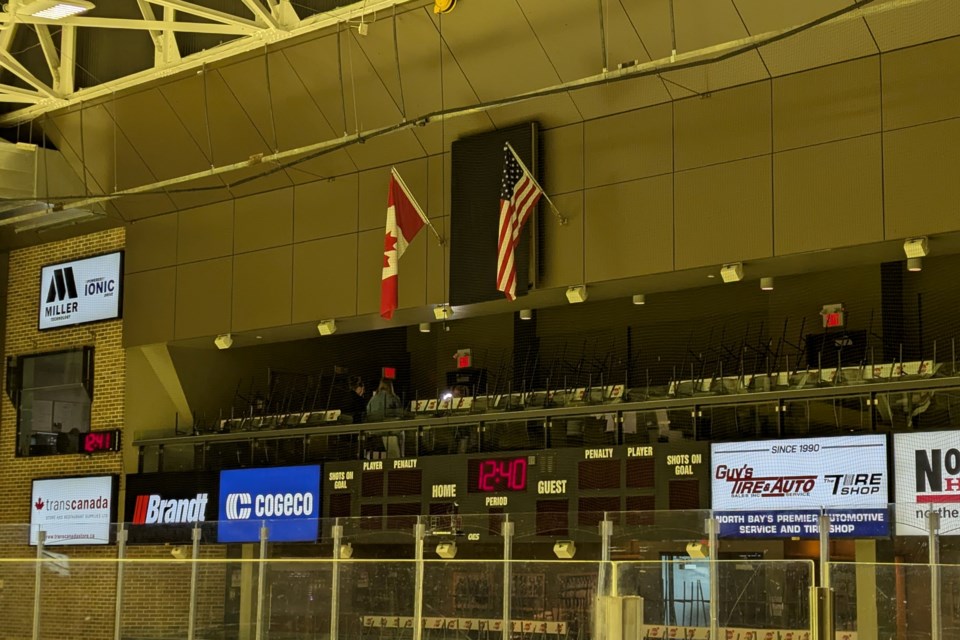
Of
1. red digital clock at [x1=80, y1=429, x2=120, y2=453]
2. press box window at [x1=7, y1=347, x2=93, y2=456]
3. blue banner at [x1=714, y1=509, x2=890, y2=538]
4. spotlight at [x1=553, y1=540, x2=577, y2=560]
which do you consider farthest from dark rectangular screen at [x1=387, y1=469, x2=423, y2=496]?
press box window at [x1=7, y1=347, x2=93, y2=456]

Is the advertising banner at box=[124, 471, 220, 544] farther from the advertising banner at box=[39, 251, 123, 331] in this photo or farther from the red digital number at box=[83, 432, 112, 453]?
the advertising banner at box=[39, 251, 123, 331]

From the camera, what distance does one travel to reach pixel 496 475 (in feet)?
49.4

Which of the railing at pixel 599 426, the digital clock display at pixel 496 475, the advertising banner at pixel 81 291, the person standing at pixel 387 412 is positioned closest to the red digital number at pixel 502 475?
the digital clock display at pixel 496 475

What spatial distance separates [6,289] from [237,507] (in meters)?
7.00

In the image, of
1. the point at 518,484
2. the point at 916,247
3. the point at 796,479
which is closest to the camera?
the point at 916,247

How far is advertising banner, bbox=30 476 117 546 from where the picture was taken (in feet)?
63.8

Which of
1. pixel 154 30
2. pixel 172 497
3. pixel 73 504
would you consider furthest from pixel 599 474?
pixel 73 504

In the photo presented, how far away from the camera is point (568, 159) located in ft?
49.7

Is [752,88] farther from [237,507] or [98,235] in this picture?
[98,235]

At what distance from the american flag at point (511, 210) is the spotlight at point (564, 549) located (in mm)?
4277

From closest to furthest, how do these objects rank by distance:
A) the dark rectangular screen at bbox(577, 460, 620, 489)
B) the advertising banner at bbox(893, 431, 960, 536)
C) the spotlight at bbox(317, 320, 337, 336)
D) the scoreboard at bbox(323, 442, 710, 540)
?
the advertising banner at bbox(893, 431, 960, 536), the scoreboard at bbox(323, 442, 710, 540), the dark rectangular screen at bbox(577, 460, 620, 489), the spotlight at bbox(317, 320, 337, 336)

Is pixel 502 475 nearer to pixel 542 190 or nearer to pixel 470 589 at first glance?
pixel 542 190

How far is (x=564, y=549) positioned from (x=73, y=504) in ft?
37.6

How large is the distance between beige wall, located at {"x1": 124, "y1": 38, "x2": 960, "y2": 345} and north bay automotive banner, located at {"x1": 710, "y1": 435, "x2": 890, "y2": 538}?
2050 millimetres
